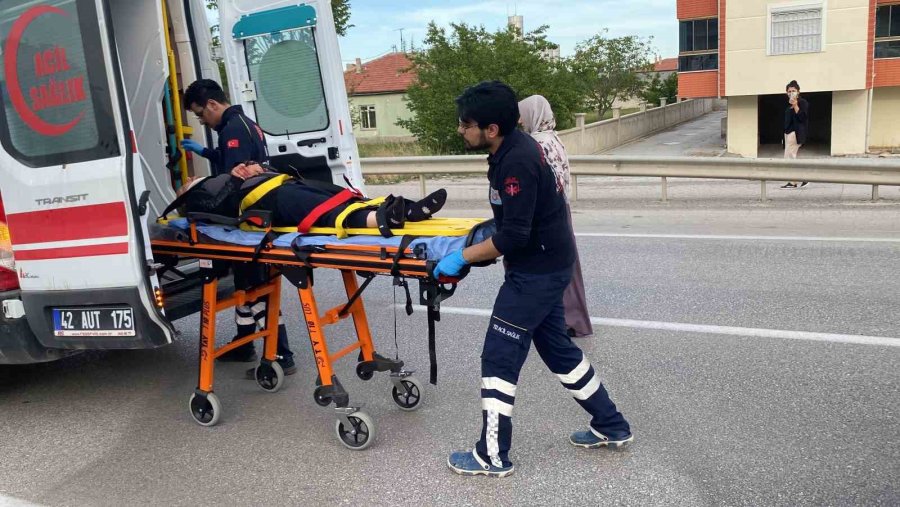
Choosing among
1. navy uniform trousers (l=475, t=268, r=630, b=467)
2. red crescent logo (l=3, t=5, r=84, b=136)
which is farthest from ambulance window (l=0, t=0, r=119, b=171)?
navy uniform trousers (l=475, t=268, r=630, b=467)

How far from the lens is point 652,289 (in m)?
7.17

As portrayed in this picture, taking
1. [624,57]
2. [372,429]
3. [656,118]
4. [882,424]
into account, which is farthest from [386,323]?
[624,57]

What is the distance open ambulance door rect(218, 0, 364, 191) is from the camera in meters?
7.01

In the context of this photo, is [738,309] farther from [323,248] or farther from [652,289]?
[323,248]

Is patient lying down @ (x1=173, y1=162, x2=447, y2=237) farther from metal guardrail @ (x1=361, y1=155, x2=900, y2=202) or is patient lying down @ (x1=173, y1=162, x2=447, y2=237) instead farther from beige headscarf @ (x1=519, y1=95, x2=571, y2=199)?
metal guardrail @ (x1=361, y1=155, x2=900, y2=202)

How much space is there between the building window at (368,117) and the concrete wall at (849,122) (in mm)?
32373

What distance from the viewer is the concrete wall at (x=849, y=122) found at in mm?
25984

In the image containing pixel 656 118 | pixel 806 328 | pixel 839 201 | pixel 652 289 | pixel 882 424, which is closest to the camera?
pixel 882 424

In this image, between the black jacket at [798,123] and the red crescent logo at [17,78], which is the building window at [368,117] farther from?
the red crescent logo at [17,78]

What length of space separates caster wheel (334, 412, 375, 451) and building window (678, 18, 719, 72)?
1073 inches

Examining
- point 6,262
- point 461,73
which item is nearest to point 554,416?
point 6,262

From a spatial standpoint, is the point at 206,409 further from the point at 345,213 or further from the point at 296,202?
the point at 345,213

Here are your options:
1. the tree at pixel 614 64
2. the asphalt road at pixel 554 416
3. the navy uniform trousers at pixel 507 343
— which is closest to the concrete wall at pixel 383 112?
the tree at pixel 614 64

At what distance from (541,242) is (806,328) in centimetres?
295
